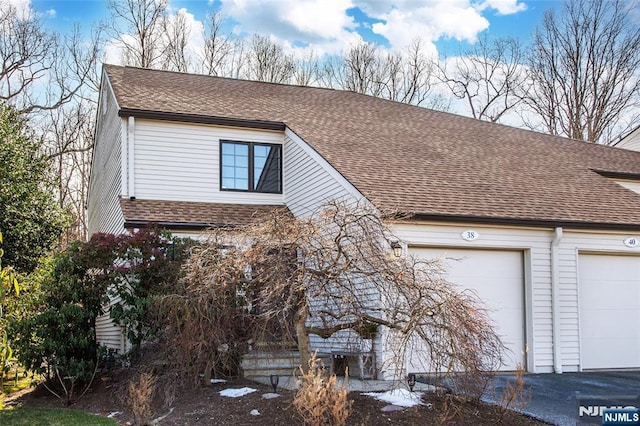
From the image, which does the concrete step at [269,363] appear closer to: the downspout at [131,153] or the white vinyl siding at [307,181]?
the white vinyl siding at [307,181]

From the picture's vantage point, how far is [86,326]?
10.6m

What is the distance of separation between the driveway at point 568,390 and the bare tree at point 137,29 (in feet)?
83.6

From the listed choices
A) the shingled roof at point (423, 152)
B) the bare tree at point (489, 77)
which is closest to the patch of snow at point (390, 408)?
the shingled roof at point (423, 152)

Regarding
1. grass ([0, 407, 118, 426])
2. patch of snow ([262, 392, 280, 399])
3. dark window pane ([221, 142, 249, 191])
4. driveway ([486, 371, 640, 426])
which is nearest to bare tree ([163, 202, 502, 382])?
patch of snow ([262, 392, 280, 399])

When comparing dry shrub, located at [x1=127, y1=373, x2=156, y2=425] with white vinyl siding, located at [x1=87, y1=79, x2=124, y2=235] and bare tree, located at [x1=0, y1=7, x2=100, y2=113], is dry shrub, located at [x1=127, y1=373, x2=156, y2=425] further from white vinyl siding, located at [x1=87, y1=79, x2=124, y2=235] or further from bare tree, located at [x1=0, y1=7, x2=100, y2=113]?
bare tree, located at [x1=0, y1=7, x2=100, y2=113]

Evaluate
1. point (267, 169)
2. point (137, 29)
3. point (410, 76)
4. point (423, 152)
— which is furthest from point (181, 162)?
point (410, 76)

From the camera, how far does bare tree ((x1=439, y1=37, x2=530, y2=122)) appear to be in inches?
1257

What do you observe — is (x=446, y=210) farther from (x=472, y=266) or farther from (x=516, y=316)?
(x=516, y=316)

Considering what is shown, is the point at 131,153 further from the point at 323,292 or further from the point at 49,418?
the point at 323,292

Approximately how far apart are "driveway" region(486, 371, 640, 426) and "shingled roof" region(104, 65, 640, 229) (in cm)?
270

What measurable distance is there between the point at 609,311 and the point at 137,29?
2645cm

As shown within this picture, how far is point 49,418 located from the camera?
895 centimetres

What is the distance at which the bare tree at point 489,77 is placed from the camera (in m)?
31.9

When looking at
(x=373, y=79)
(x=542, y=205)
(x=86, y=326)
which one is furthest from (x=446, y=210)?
(x=373, y=79)
